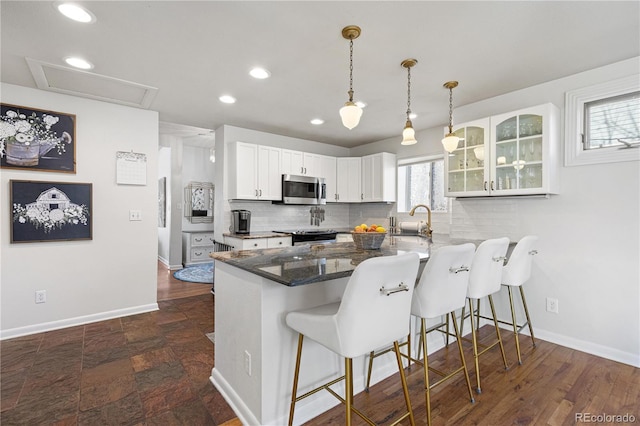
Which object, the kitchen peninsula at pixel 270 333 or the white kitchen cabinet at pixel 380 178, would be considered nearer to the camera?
the kitchen peninsula at pixel 270 333

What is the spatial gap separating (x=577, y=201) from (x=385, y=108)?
206cm

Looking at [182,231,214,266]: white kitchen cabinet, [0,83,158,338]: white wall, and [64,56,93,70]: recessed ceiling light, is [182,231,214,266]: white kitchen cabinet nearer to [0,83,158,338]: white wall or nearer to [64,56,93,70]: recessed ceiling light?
[0,83,158,338]: white wall

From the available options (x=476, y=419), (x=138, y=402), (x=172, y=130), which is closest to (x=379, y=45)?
(x=476, y=419)

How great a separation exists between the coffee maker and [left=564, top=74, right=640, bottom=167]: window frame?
3599 mm

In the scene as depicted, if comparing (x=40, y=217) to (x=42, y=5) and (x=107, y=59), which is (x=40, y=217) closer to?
(x=107, y=59)

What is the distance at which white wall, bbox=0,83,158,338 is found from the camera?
286 centimetres

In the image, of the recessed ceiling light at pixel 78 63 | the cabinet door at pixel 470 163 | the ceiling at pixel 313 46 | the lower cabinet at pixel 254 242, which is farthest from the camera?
the lower cabinet at pixel 254 242

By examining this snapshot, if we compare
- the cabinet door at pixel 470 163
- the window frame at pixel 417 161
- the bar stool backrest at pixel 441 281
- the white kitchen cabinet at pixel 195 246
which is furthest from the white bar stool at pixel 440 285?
the white kitchen cabinet at pixel 195 246

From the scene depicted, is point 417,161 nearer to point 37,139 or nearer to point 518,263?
point 518,263

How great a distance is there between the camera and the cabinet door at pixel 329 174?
4925 mm

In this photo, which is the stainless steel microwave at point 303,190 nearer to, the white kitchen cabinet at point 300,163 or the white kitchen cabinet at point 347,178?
the white kitchen cabinet at point 300,163

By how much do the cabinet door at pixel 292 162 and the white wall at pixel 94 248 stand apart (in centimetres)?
170

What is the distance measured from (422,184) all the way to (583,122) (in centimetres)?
213

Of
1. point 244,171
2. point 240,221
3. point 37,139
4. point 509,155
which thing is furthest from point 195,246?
point 509,155
